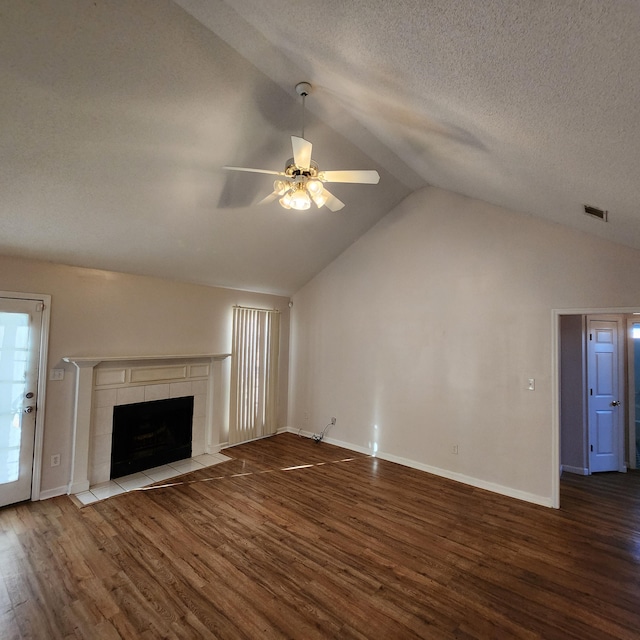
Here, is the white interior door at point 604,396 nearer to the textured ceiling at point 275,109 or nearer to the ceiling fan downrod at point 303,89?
the textured ceiling at point 275,109

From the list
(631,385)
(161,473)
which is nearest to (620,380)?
(631,385)

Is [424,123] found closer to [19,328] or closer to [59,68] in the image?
[59,68]

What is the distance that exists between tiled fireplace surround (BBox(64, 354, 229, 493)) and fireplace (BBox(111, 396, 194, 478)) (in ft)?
0.27

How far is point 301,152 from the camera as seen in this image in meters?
2.19

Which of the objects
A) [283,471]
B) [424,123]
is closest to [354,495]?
[283,471]

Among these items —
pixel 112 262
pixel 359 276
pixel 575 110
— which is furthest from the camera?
pixel 359 276

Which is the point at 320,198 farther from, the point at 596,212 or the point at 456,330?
the point at 456,330

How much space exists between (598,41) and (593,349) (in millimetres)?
4601

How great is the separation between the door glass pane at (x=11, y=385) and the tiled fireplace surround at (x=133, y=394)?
16.9 inches

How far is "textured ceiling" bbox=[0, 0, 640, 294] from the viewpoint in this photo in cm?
123

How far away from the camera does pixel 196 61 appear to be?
212 cm

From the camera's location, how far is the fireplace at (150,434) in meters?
3.95

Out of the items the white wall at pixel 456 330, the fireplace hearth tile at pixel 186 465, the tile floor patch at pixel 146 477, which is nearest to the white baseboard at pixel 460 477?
the white wall at pixel 456 330

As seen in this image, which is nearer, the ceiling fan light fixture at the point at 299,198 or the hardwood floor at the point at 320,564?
the hardwood floor at the point at 320,564
